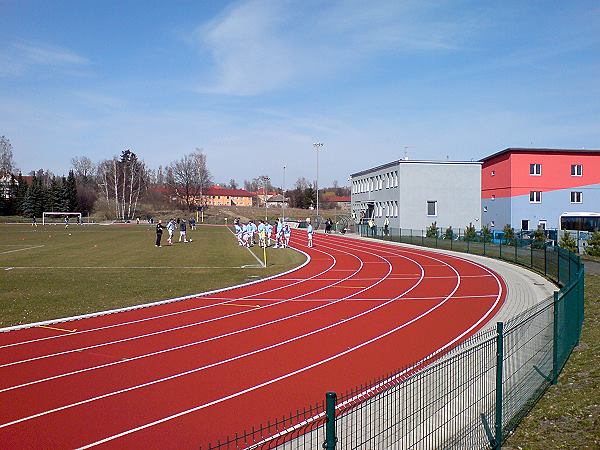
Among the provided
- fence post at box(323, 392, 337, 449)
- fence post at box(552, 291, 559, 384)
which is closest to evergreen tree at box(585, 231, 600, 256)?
fence post at box(552, 291, 559, 384)

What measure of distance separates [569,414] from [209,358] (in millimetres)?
6287

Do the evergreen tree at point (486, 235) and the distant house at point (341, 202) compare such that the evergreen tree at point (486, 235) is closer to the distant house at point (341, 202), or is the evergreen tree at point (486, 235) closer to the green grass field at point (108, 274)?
the green grass field at point (108, 274)

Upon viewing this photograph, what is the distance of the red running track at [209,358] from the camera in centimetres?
781

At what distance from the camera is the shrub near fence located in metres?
6.13

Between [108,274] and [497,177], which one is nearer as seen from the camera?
[108,274]

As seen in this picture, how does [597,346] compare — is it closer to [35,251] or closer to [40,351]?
[40,351]

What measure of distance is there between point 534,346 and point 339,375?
3.22 metres

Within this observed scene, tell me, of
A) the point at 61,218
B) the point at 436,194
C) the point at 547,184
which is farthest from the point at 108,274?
the point at 61,218

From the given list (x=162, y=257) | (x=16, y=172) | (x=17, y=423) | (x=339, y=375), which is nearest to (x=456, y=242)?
(x=162, y=257)

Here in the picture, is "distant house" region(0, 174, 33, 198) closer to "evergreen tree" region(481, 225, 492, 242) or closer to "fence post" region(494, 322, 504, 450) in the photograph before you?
"evergreen tree" region(481, 225, 492, 242)

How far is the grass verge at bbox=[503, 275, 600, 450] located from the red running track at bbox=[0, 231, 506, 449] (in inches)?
110

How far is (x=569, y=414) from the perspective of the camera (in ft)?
24.8

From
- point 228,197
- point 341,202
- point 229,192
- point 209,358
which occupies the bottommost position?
point 209,358

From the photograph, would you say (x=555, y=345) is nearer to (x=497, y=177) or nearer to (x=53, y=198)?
(x=497, y=177)
